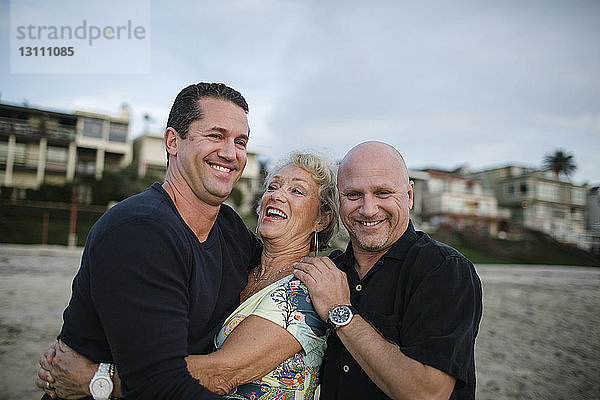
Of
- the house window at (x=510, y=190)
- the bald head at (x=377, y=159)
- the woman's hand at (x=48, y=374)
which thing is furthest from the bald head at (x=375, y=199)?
the house window at (x=510, y=190)

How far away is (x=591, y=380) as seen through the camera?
326 inches

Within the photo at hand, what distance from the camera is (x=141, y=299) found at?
1873 millimetres

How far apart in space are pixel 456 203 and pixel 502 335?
146ft

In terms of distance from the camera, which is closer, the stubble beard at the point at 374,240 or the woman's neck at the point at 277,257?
the stubble beard at the point at 374,240

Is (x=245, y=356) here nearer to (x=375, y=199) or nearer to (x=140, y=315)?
(x=140, y=315)

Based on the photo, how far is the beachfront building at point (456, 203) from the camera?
168 ft

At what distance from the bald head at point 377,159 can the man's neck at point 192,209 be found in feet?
3.13

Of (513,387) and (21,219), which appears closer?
(513,387)

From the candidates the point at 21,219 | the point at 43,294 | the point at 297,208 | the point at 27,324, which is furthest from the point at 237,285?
the point at 21,219

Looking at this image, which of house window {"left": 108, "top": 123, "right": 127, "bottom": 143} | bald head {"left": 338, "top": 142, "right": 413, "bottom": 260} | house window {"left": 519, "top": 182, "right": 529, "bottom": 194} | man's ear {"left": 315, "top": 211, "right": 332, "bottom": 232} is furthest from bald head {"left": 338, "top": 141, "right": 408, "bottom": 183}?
house window {"left": 519, "top": 182, "right": 529, "bottom": 194}

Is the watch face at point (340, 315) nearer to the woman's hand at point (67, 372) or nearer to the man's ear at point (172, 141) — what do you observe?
the woman's hand at point (67, 372)

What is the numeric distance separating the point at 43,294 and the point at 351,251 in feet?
39.2

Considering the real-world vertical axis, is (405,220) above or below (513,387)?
above

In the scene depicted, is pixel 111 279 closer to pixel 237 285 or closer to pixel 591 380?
pixel 237 285
